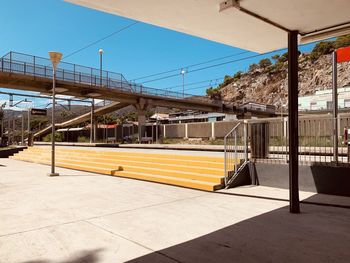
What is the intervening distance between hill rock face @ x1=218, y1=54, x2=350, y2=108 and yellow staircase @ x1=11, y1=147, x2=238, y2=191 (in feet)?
225

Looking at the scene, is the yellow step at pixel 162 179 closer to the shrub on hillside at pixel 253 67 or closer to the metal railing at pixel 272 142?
the metal railing at pixel 272 142

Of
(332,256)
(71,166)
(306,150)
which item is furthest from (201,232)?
(71,166)

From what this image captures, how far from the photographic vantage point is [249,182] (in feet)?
29.5

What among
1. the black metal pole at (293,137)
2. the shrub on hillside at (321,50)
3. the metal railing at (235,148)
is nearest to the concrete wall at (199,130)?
the metal railing at (235,148)

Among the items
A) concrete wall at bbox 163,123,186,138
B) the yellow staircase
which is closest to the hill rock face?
concrete wall at bbox 163,123,186,138

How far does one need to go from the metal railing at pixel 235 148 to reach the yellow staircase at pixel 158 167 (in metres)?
0.26

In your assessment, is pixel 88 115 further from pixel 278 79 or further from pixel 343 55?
pixel 278 79

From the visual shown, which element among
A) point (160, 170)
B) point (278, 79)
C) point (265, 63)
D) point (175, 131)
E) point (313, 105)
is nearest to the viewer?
point (160, 170)

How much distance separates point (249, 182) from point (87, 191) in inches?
177

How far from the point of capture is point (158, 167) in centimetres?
1107

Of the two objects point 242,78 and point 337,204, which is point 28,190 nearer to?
point 337,204

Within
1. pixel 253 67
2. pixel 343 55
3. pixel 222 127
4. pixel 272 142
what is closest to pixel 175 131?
pixel 222 127

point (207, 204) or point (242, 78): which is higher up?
point (242, 78)

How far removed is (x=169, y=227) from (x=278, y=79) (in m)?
114
